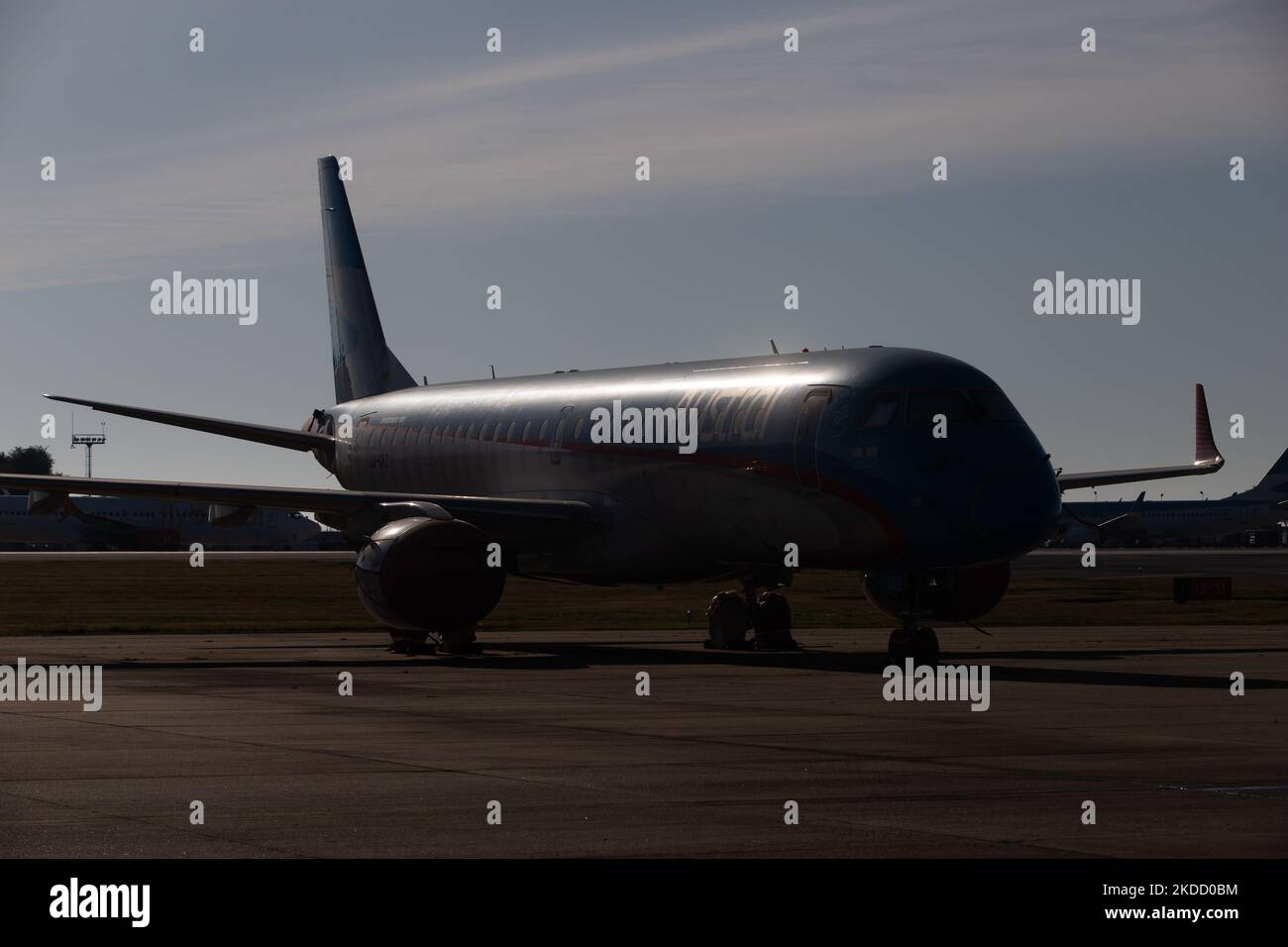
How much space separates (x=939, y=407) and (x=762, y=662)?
543 centimetres

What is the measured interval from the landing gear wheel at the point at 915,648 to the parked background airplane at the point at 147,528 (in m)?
121

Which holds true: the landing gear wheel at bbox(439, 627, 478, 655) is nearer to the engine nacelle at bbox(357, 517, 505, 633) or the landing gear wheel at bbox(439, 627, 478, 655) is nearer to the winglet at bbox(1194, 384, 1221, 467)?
the engine nacelle at bbox(357, 517, 505, 633)

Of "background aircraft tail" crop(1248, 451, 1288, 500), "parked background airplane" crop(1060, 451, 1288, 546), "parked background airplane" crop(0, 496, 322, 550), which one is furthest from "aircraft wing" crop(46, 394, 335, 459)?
"background aircraft tail" crop(1248, 451, 1288, 500)

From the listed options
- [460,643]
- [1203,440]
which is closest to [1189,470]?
[1203,440]

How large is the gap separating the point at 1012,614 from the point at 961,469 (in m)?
22.2

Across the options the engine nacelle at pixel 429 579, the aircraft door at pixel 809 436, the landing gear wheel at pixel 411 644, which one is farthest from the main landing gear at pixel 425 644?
the aircraft door at pixel 809 436

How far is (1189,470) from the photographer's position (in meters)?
38.3

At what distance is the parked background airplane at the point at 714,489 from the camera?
2606 cm

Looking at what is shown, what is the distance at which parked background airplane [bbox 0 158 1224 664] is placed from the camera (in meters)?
26.1

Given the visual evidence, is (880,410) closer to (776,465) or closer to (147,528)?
(776,465)

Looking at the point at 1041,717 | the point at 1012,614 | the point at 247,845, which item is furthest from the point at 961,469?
the point at 1012,614

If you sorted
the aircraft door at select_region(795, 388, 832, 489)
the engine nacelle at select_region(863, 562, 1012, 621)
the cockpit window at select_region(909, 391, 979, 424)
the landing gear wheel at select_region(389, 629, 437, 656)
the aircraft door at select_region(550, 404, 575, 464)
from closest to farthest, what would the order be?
the cockpit window at select_region(909, 391, 979, 424) → the aircraft door at select_region(795, 388, 832, 489) → the engine nacelle at select_region(863, 562, 1012, 621) → the landing gear wheel at select_region(389, 629, 437, 656) → the aircraft door at select_region(550, 404, 575, 464)

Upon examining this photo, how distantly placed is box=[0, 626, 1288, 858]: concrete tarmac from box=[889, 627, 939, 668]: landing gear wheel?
65 cm
